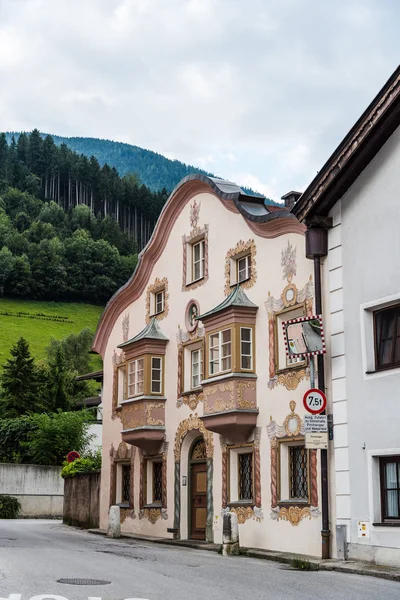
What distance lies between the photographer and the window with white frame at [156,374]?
26.5 m

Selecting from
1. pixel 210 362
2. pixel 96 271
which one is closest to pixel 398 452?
pixel 210 362

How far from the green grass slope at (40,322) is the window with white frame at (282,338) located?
77.5m

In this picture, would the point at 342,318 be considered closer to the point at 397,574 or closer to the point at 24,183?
the point at 397,574

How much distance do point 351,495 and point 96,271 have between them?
346 ft

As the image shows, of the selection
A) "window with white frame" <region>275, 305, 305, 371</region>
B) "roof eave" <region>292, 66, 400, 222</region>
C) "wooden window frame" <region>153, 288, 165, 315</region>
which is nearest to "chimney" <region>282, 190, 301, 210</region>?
"window with white frame" <region>275, 305, 305, 371</region>

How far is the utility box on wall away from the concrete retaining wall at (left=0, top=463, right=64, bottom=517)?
29393mm

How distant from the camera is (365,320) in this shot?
17.4 m

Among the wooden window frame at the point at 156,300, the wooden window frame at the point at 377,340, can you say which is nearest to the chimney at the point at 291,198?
the wooden window frame at the point at 156,300

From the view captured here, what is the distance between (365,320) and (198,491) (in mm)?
9060

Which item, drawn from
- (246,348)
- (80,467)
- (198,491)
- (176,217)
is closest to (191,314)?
(176,217)

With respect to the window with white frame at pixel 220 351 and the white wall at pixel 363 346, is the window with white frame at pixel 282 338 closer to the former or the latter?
the window with white frame at pixel 220 351

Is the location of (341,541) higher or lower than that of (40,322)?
lower

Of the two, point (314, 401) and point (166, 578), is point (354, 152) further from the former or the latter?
point (166, 578)

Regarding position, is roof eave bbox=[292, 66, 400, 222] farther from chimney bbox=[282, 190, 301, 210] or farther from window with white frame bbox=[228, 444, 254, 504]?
window with white frame bbox=[228, 444, 254, 504]
